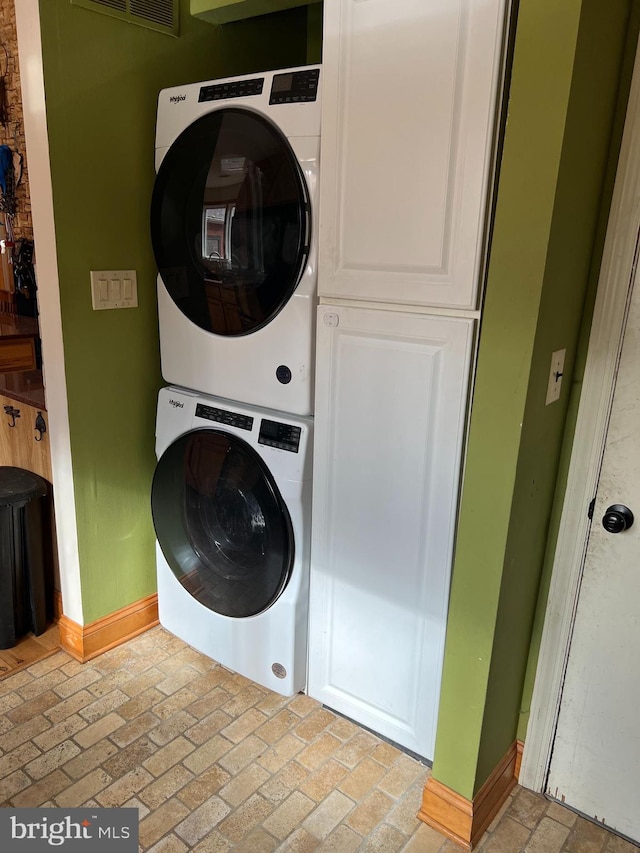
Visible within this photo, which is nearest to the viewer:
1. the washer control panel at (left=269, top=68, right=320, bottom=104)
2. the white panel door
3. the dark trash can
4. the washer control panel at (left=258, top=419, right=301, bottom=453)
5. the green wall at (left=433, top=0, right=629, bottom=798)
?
the green wall at (left=433, top=0, right=629, bottom=798)

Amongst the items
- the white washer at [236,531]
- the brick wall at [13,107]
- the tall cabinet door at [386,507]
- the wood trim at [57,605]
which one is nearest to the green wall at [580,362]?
the tall cabinet door at [386,507]

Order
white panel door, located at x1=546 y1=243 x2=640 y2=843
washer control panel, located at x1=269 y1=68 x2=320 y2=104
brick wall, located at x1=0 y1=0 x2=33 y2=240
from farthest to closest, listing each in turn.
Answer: brick wall, located at x1=0 y1=0 x2=33 y2=240, washer control panel, located at x1=269 y1=68 x2=320 y2=104, white panel door, located at x1=546 y1=243 x2=640 y2=843

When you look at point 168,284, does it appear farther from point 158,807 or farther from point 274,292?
Answer: point 158,807

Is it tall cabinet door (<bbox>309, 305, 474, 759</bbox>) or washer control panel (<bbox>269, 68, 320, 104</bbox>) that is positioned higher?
washer control panel (<bbox>269, 68, 320, 104</bbox>)

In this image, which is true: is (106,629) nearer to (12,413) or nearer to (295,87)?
(12,413)

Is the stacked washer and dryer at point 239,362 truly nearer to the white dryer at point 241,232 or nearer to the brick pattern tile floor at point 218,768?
the white dryer at point 241,232

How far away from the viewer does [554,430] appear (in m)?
1.47

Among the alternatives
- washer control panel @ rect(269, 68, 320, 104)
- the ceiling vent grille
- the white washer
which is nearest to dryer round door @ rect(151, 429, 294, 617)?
the white washer

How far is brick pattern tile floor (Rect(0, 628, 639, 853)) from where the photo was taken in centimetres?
158

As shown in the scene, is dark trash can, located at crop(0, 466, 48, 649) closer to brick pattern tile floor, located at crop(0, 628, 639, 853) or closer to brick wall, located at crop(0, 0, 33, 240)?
brick pattern tile floor, located at crop(0, 628, 639, 853)

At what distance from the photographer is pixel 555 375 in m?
1.39

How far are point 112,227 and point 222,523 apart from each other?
0.97 meters

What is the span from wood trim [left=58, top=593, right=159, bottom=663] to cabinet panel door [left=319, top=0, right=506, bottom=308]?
1.41 meters

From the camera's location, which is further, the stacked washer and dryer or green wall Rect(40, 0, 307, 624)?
green wall Rect(40, 0, 307, 624)
